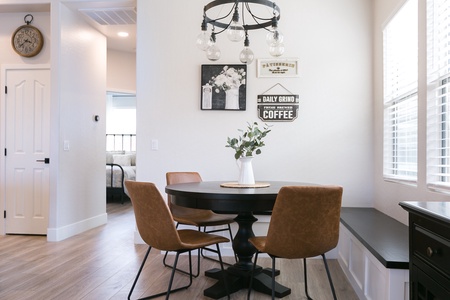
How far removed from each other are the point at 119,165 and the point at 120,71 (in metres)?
2.23

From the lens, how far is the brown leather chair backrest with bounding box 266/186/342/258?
1.97 meters

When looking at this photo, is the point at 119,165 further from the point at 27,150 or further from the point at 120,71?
the point at 27,150

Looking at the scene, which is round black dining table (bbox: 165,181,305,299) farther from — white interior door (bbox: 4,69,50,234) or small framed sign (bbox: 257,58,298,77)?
white interior door (bbox: 4,69,50,234)

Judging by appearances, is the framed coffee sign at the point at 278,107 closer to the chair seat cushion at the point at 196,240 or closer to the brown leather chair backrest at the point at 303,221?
the chair seat cushion at the point at 196,240

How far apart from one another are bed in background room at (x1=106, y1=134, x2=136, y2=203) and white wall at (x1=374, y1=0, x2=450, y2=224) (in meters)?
4.81

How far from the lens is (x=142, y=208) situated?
226 centimetres

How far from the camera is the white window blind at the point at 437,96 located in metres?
2.28

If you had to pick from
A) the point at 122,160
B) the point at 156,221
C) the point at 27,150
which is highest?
the point at 27,150

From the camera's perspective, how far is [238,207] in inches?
86.4

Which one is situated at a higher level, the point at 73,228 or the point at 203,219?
the point at 203,219

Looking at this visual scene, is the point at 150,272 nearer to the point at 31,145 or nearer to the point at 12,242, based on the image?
the point at 12,242

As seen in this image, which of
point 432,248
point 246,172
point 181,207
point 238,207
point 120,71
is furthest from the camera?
point 120,71

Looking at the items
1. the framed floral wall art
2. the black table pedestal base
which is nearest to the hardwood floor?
the black table pedestal base

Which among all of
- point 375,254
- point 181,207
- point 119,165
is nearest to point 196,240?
point 181,207
